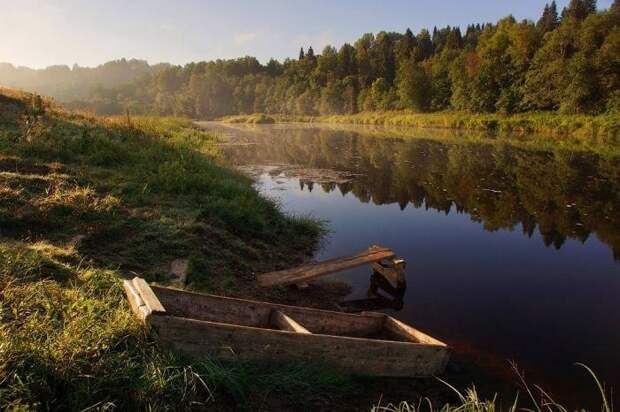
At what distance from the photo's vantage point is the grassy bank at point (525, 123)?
119 ft

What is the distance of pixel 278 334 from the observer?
4723 millimetres

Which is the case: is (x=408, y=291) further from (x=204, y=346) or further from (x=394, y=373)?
(x=204, y=346)

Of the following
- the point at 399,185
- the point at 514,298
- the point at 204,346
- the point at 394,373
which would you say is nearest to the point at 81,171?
the point at 204,346

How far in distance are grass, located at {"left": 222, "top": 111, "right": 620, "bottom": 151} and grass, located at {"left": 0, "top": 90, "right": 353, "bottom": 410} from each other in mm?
30565

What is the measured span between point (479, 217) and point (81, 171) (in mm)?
11242

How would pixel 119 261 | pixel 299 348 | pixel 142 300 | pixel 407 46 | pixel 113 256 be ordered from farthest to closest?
pixel 407 46 → pixel 113 256 → pixel 119 261 → pixel 299 348 → pixel 142 300

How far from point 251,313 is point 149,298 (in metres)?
1.44

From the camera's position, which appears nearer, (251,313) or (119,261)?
(251,313)

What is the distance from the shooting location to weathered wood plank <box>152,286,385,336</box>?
5348 mm

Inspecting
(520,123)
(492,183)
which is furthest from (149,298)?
(520,123)

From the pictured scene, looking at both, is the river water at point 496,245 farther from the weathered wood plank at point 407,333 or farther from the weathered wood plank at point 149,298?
the weathered wood plank at point 149,298

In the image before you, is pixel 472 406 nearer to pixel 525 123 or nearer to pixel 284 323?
pixel 284 323

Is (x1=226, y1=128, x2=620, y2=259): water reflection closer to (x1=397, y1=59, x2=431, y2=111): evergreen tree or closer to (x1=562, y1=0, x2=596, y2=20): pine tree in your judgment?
(x1=397, y1=59, x2=431, y2=111): evergreen tree

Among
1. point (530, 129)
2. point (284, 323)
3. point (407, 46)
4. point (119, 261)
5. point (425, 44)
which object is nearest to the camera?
point (284, 323)
